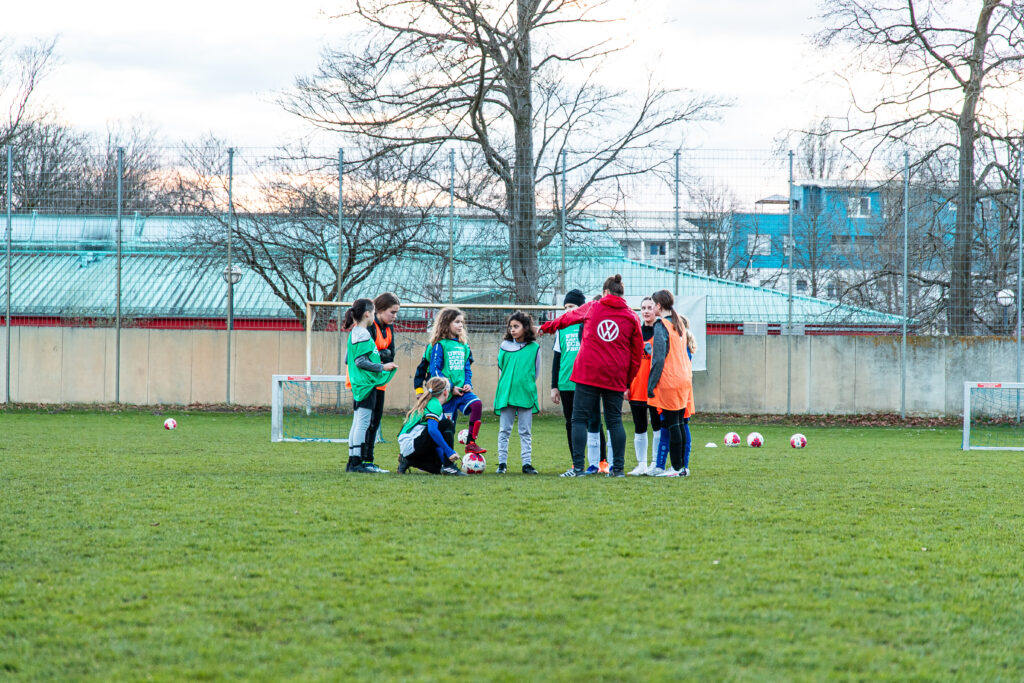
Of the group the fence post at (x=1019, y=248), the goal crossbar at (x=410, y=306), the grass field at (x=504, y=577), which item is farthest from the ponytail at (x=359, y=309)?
the fence post at (x=1019, y=248)

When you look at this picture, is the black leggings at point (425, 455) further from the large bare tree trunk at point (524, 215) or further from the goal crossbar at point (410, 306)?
the large bare tree trunk at point (524, 215)

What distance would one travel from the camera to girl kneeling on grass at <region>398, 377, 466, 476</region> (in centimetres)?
780

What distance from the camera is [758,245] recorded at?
1622cm

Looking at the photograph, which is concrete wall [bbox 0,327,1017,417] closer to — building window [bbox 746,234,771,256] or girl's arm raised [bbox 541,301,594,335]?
building window [bbox 746,234,771,256]

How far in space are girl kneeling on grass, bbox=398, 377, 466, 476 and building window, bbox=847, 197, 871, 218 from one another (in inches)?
444

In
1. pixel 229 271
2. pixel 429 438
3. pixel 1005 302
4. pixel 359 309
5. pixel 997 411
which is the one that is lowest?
pixel 997 411

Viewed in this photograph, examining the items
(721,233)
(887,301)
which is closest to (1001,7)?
(887,301)

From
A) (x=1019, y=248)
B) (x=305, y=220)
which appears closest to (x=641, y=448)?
(x=305, y=220)

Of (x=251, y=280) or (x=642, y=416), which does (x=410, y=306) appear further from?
(x=642, y=416)

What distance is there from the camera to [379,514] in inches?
222

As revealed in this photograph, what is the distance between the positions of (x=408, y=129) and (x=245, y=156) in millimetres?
2925

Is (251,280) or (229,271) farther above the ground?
(229,271)

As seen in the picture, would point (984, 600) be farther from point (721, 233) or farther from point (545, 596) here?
point (721, 233)

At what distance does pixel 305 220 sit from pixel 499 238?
3531mm
